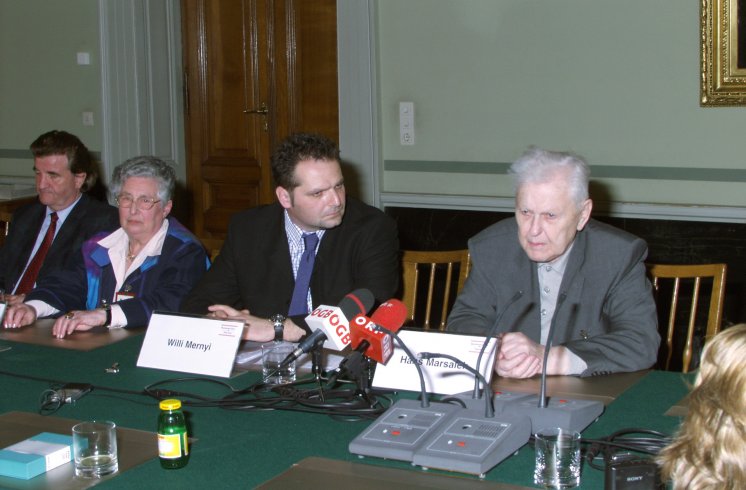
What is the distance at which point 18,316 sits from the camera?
3.22m

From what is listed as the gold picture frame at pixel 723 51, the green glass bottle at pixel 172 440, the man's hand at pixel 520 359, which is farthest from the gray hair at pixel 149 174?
the gold picture frame at pixel 723 51

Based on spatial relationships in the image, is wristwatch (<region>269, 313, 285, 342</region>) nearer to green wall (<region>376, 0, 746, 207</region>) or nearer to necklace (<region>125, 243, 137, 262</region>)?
necklace (<region>125, 243, 137, 262</region>)

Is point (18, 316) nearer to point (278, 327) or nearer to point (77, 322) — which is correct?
point (77, 322)

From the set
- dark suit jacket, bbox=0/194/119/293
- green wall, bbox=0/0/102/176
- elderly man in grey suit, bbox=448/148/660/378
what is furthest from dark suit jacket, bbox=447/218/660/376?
green wall, bbox=0/0/102/176

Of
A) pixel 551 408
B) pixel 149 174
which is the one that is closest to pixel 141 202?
pixel 149 174

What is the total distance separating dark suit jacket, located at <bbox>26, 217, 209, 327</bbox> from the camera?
3420 mm

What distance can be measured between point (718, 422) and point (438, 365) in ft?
3.84

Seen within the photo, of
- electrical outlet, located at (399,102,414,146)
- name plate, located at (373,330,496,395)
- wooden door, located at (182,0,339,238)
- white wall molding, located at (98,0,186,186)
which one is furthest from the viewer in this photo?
white wall molding, located at (98,0,186,186)

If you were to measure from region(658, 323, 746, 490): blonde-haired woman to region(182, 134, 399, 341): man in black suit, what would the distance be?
6.78ft

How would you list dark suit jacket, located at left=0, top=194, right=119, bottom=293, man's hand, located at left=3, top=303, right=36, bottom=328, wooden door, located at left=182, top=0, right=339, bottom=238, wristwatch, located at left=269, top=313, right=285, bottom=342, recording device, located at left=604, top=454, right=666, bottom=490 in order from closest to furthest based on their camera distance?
recording device, located at left=604, top=454, right=666, bottom=490, wristwatch, located at left=269, top=313, right=285, bottom=342, man's hand, located at left=3, top=303, right=36, bottom=328, dark suit jacket, located at left=0, top=194, right=119, bottom=293, wooden door, located at left=182, top=0, right=339, bottom=238

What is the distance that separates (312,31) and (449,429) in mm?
3979

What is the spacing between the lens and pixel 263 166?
234 inches

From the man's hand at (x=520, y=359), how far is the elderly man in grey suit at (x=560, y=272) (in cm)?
18

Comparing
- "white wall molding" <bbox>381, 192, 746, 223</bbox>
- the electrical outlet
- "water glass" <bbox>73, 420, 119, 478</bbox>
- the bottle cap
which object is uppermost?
the electrical outlet
